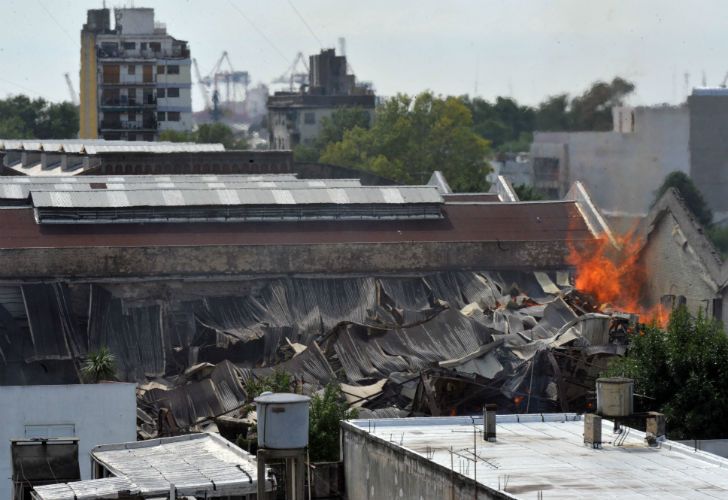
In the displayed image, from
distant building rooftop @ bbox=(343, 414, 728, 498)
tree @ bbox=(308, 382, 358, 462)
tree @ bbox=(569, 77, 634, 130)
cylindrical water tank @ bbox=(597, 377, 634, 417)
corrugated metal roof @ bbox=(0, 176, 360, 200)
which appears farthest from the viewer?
tree @ bbox=(569, 77, 634, 130)

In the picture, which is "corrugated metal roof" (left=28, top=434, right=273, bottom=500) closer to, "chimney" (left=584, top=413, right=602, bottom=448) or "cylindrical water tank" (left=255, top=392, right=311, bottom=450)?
"cylindrical water tank" (left=255, top=392, right=311, bottom=450)

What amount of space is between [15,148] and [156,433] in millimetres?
51748

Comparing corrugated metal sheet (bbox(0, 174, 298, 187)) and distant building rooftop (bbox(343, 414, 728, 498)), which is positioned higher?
corrugated metal sheet (bbox(0, 174, 298, 187))

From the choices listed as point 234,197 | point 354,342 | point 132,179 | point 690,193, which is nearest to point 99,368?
point 354,342

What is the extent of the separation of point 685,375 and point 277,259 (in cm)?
1864

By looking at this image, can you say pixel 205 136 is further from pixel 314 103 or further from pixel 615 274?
pixel 615 274

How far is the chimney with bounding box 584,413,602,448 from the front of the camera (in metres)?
28.7

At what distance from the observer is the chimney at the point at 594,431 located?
1131 inches

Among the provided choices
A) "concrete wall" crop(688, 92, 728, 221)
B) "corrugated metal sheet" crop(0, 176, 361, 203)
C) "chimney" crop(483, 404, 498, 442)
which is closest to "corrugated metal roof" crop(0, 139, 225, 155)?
"corrugated metal sheet" crop(0, 176, 361, 203)

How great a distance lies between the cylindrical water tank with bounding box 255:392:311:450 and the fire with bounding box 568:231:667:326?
31411mm

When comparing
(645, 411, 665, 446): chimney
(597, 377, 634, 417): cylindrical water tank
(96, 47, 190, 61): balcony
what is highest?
(96, 47, 190, 61): balcony

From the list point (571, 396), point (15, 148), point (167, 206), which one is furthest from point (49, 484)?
point (15, 148)

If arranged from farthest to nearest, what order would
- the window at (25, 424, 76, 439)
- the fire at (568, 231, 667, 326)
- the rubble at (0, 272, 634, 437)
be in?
the fire at (568, 231, 667, 326)
the rubble at (0, 272, 634, 437)
the window at (25, 424, 76, 439)

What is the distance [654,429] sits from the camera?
29.1 metres
